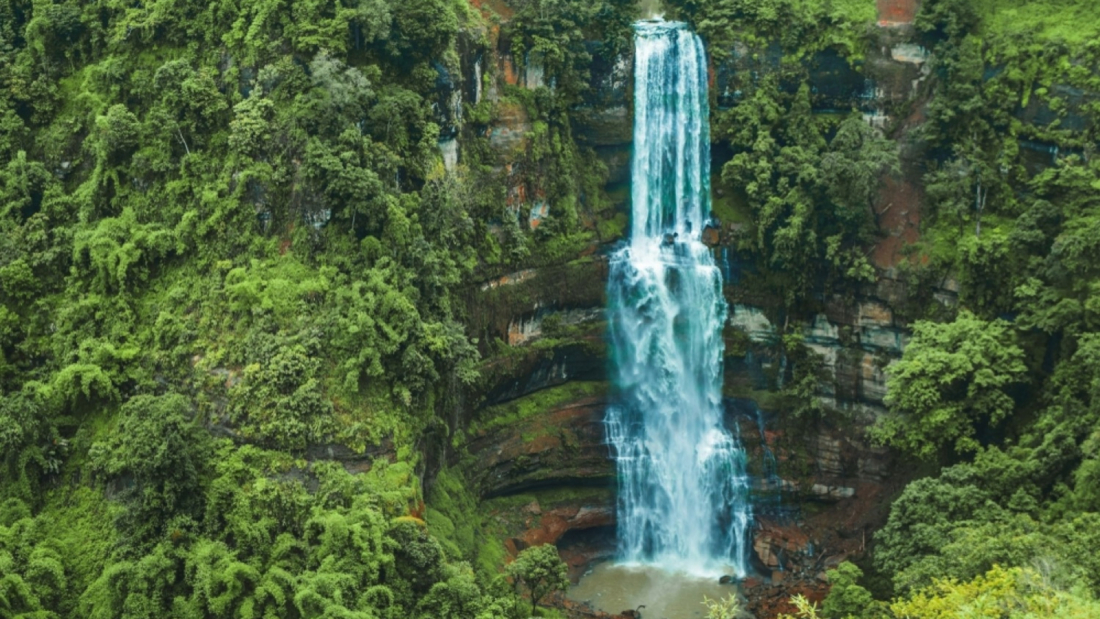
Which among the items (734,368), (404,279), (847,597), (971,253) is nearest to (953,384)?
(971,253)

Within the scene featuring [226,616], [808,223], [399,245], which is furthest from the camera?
[808,223]

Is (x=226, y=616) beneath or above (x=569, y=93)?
beneath

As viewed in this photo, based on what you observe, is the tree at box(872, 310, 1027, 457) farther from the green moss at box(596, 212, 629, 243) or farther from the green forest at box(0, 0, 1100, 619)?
the green moss at box(596, 212, 629, 243)

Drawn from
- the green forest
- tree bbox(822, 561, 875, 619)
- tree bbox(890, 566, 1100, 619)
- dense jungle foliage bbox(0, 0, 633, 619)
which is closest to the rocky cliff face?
the green forest

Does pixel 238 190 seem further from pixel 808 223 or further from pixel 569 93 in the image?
pixel 808 223

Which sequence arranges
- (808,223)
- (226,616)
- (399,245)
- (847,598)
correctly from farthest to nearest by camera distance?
(808,223) → (399,245) → (847,598) → (226,616)

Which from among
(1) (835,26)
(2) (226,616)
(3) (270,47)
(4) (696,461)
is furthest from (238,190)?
(1) (835,26)
